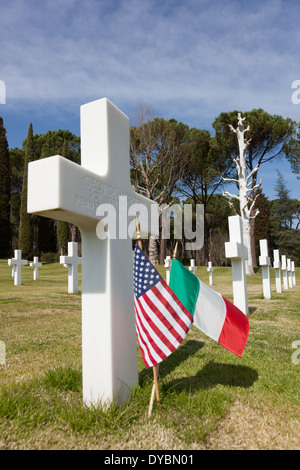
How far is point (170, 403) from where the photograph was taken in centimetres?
230

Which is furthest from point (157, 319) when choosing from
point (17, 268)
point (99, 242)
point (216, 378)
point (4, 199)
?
point (4, 199)

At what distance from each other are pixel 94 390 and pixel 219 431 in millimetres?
864

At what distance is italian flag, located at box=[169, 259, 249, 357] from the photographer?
2.54 meters

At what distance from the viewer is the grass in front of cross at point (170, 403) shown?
6.12 ft

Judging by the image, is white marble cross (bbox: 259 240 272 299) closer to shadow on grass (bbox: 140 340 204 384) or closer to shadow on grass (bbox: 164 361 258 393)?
shadow on grass (bbox: 140 340 204 384)

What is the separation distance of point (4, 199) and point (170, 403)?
90.1 feet

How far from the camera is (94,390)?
2297 mm

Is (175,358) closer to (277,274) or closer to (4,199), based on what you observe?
(277,274)

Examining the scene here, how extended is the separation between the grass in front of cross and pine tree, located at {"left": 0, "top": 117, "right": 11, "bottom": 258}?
79.3ft

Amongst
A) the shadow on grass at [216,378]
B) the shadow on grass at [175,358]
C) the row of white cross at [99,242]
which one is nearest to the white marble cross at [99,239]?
the row of white cross at [99,242]

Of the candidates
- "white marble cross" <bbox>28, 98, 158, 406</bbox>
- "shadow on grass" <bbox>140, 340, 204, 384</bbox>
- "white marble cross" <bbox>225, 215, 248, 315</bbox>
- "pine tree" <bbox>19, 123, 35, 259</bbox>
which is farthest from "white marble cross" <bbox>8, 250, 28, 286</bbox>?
"pine tree" <bbox>19, 123, 35, 259</bbox>

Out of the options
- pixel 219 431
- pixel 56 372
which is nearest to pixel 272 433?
pixel 219 431

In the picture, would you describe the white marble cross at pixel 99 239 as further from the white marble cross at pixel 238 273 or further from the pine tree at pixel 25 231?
the pine tree at pixel 25 231
